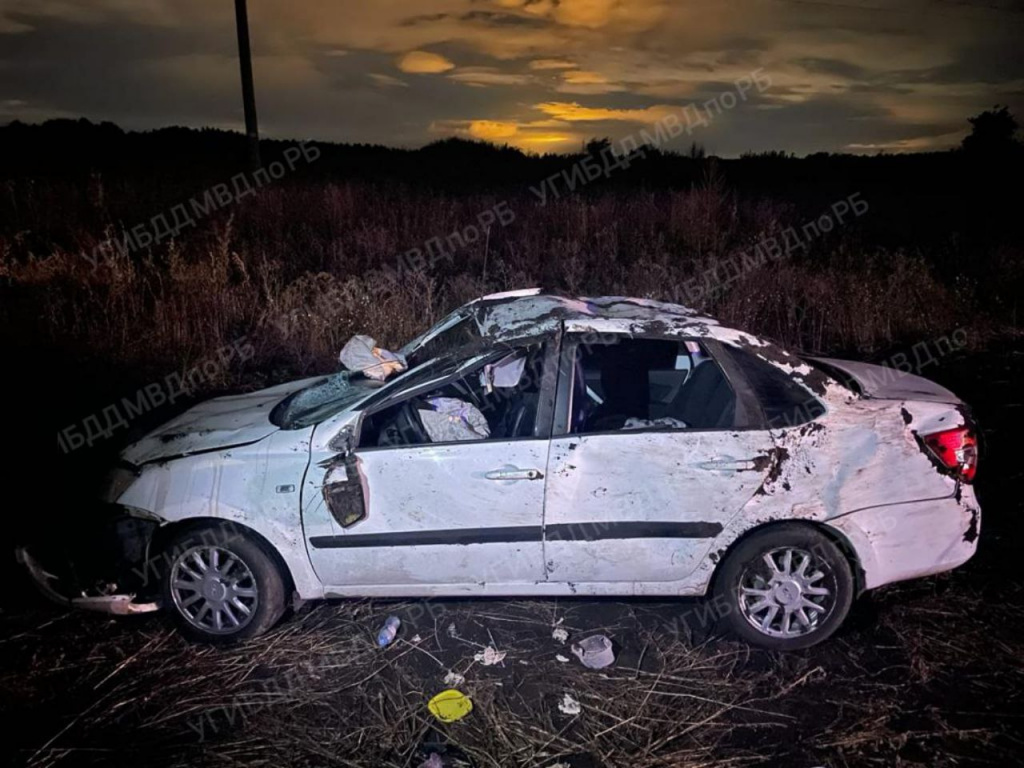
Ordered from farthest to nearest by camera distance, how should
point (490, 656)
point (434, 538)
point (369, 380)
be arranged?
point (369, 380)
point (490, 656)
point (434, 538)

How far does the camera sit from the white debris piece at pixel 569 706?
314 cm

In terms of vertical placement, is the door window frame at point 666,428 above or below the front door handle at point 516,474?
above

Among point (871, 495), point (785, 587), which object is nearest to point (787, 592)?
point (785, 587)

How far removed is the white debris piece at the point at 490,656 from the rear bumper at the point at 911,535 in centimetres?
165

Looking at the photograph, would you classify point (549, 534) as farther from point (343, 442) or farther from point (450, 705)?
point (343, 442)

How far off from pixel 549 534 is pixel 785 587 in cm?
113

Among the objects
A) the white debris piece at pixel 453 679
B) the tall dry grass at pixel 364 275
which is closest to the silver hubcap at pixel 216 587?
the white debris piece at pixel 453 679

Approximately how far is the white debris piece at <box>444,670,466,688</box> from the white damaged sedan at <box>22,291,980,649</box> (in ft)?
1.20

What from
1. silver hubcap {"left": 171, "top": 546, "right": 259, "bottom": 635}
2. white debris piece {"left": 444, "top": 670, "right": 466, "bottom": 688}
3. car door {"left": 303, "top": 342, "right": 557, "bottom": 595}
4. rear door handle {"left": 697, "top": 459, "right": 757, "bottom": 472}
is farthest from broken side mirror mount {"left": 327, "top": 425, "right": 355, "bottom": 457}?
rear door handle {"left": 697, "top": 459, "right": 757, "bottom": 472}

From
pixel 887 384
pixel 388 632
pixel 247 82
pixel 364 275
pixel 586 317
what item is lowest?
pixel 388 632

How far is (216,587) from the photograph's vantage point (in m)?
3.53

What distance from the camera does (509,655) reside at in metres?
3.51

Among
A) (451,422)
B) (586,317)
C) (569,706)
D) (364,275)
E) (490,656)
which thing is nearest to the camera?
(569,706)

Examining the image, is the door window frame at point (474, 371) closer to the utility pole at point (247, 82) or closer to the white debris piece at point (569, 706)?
the white debris piece at point (569, 706)
